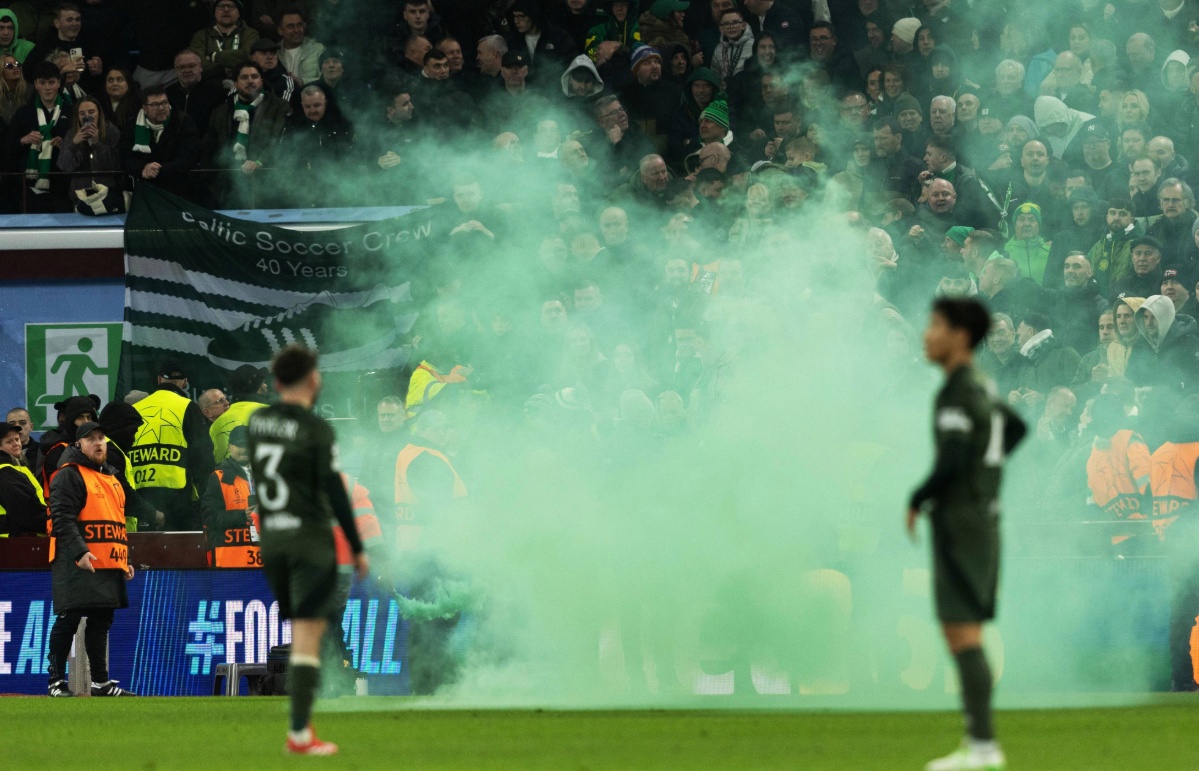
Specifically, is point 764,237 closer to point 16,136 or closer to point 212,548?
point 212,548

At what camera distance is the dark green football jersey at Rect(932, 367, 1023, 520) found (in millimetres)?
6043

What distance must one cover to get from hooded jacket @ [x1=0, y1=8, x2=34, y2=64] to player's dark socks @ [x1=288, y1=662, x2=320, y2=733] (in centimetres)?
1217

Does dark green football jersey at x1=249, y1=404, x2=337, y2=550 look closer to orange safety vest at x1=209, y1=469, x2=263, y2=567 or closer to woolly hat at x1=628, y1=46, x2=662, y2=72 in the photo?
orange safety vest at x1=209, y1=469, x2=263, y2=567

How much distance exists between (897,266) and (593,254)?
2.43m

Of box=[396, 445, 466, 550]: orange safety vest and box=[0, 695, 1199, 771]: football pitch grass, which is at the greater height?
box=[396, 445, 466, 550]: orange safety vest

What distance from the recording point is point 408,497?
11.9 meters

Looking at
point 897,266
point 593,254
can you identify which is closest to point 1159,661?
point 897,266

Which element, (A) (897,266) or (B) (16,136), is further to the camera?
(B) (16,136)

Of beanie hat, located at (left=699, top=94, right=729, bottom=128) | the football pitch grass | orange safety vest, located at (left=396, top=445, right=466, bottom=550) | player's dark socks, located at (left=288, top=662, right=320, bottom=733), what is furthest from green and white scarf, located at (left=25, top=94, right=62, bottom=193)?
player's dark socks, located at (left=288, top=662, right=320, bottom=733)

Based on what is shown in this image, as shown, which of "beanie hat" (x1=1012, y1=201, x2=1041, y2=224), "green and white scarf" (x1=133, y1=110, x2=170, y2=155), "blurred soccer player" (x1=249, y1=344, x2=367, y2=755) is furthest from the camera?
"green and white scarf" (x1=133, y1=110, x2=170, y2=155)

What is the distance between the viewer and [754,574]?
11281 millimetres

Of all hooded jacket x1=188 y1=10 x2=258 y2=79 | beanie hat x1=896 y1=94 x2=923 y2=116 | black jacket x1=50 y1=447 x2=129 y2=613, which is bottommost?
black jacket x1=50 y1=447 x2=129 y2=613

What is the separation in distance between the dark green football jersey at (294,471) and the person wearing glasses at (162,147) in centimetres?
955

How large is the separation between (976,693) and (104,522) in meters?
8.29
